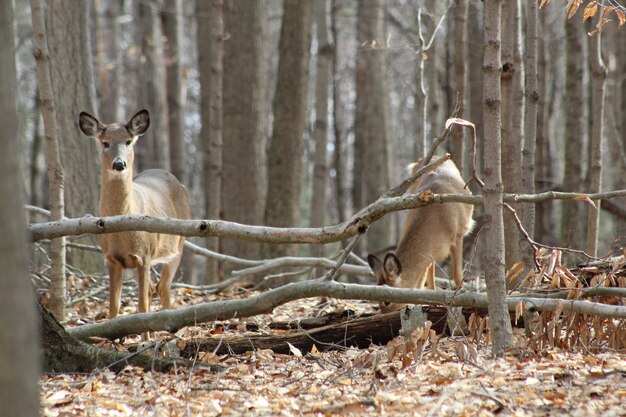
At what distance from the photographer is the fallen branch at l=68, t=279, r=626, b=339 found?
213 inches

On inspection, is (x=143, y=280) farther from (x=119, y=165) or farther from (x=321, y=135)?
(x=321, y=135)

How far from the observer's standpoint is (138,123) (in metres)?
8.06

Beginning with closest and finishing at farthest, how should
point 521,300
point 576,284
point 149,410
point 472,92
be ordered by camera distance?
point 149,410 < point 521,300 < point 576,284 < point 472,92

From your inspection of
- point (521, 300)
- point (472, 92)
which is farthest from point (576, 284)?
point (472, 92)

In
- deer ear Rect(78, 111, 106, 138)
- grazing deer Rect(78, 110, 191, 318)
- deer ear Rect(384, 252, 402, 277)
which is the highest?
deer ear Rect(78, 111, 106, 138)

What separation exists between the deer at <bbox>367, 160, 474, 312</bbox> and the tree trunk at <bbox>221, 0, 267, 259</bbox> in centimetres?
291

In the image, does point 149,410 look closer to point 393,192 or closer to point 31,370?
point 31,370

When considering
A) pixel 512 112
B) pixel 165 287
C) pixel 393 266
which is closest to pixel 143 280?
pixel 165 287

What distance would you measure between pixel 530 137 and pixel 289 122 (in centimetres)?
509

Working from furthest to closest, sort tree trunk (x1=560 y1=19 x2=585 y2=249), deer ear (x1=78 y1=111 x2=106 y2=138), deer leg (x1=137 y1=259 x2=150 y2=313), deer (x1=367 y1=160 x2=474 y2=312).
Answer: tree trunk (x1=560 y1=19 x2=585 y2=249) < deer (x1=367 y1=160 x2=474 y2=312) < deer ear (x1=78 y1=111 x2=106 y2=138) < deer leg (x1=137 y1=259 x2=150 y2=313)

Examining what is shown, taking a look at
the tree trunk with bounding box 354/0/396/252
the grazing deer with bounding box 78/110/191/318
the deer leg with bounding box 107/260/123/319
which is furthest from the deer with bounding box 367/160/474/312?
the tree trunk with bounding box 354/0/396/252

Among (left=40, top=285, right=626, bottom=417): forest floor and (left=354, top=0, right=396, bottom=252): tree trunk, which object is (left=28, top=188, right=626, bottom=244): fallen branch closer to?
(left=40, top=285, right=626, bottom=417): forest floor

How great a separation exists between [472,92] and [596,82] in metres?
5.51

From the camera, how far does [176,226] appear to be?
16.7 feet
